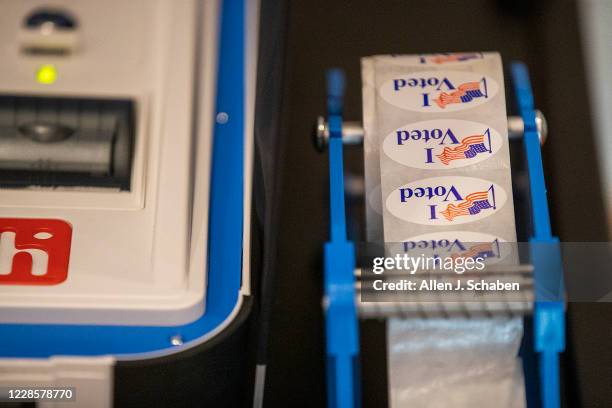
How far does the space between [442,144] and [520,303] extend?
0.22m

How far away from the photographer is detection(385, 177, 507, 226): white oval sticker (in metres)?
0.87

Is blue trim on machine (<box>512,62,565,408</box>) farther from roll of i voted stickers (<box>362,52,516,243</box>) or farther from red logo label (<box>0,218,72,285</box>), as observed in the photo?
red logo label (<box>0,218,72,285</box>)

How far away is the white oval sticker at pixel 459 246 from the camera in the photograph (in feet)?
2.80

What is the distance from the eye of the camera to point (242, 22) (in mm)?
1116

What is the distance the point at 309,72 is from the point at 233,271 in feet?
1.96

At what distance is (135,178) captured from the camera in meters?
0.89

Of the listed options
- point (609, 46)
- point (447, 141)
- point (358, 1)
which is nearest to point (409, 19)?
point (358, 1)

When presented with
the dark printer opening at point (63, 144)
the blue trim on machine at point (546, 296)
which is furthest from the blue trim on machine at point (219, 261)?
the blue trim on machine at point (546, 296)

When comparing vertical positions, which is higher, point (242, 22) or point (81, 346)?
point (242, 22)

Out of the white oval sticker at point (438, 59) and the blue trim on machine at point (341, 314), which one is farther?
the white oval sticker at point (438, 59)

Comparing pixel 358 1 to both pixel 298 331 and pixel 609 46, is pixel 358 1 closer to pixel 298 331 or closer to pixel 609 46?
pixel 609 46

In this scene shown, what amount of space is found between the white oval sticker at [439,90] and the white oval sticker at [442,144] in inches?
1.0

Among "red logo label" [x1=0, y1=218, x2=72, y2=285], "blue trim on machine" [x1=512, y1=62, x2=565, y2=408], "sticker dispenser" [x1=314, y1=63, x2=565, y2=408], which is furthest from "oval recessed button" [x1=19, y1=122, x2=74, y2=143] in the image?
"blue trim on machine" [x1=512, y1=62, x2=565, y2=408]

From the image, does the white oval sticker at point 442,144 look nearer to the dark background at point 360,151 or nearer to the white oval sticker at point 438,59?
the white oval sticker at point 438,59
